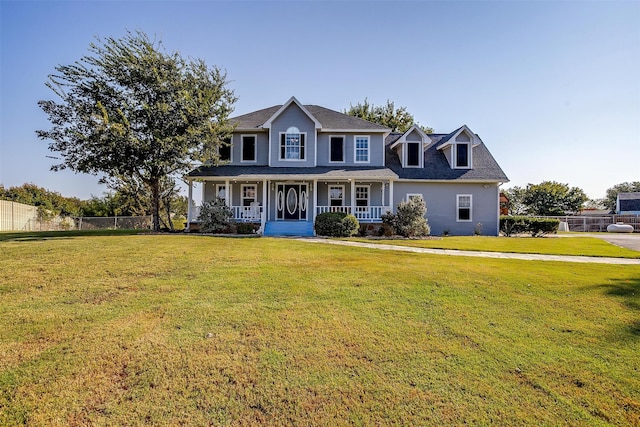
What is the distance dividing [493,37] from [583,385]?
15500mm

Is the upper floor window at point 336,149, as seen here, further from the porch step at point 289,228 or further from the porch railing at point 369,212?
the porch step at point 289,228

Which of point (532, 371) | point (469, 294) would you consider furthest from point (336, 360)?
point (469, 294)

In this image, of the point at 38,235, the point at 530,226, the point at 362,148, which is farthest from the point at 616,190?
the point at 38,235

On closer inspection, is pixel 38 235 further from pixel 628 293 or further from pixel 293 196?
pixel 628 293

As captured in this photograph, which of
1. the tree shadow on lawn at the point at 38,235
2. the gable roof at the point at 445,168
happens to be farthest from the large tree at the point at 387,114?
the tree shadow on lawn at the point at 38,235

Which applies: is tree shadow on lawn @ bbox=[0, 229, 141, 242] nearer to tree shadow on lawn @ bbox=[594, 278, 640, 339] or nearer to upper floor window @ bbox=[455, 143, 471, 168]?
tree shadow on lawn @ bbox=[594, 278, 640, 339]

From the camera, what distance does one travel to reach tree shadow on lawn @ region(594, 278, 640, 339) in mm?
5035

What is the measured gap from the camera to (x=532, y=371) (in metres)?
3.86

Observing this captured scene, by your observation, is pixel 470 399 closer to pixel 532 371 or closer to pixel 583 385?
pixel 532 371

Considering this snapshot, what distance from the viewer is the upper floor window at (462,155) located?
21469mm

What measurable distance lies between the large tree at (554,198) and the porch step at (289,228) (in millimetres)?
36282

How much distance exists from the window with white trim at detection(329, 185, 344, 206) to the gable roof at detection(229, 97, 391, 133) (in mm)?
3658

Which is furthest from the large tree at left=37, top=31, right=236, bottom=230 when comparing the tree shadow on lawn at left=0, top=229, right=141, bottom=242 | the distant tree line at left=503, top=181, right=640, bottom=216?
the distant tree line at left=503, top=181, right=640, bottom=216

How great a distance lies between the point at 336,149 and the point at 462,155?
860 centimetres
